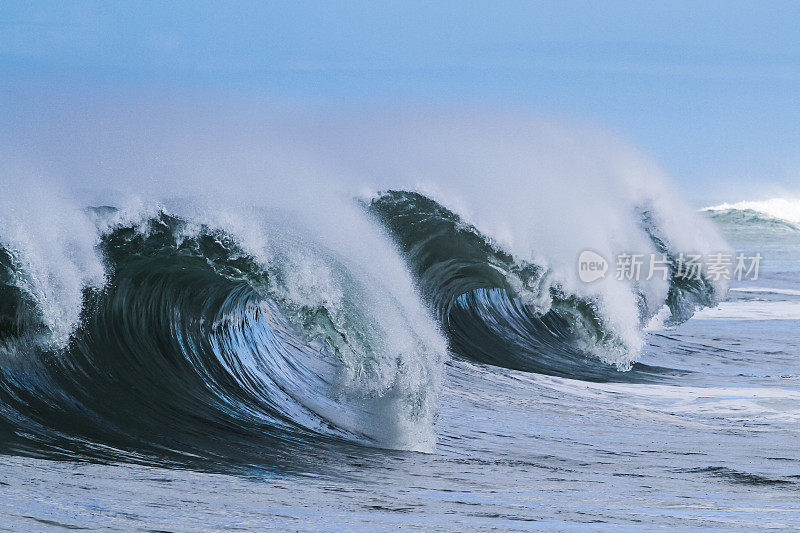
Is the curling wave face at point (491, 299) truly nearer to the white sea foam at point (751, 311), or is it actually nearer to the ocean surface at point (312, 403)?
the ocean surface at point (312, 403)

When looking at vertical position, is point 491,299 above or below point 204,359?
above

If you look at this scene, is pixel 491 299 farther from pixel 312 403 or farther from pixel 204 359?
pixel 312 403

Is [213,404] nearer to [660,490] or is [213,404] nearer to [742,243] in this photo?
[660,490]

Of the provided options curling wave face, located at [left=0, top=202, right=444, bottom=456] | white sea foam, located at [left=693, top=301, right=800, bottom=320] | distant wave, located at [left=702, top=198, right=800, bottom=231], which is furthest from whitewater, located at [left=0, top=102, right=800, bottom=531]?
distant wave, located at [left=702, top=198, right=800, bottom=231]

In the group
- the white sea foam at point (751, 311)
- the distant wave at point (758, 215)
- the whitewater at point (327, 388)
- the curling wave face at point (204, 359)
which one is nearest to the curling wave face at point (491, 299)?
the whitewater at point (327, 388)

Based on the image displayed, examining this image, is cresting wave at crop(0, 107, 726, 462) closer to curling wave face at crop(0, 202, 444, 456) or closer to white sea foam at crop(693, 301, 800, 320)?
curling wave face at crop(0, 202, 444, 456)

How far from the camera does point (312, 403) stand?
659 centimetres

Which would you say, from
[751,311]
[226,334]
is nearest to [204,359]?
[226,334]

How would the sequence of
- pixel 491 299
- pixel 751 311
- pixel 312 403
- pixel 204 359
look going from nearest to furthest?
pixel 312 403
pixel 204 359
pixel 491 299
pixel 751 311

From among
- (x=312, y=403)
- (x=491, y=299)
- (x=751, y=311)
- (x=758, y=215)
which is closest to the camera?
(x=312, y=403)

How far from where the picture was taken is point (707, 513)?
4.26 metres

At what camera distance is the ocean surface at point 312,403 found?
416 cm

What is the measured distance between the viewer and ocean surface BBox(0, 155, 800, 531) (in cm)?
416

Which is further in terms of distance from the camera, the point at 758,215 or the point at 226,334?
the point at 758,215
